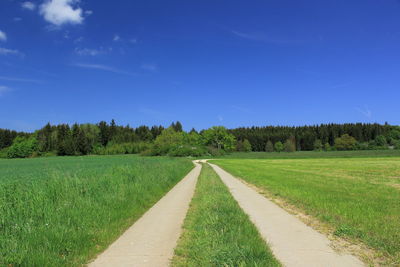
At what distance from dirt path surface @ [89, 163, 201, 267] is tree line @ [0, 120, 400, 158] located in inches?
3664

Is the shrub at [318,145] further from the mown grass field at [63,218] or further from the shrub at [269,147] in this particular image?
the mown grass field at [63,218]

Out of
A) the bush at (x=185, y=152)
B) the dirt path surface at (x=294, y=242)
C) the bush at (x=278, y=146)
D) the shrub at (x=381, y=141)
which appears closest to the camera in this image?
the dirt path surface at (x=294, y=242)

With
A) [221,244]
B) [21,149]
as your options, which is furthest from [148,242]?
[21,149]

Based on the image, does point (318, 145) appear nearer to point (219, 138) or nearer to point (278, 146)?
point (278, 146)

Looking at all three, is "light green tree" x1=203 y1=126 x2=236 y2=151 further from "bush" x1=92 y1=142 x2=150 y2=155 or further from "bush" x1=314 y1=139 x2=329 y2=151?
"bush" x1=314 y1=139 x2=329 y2=151

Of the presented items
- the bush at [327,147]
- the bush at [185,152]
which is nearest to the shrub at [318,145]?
the bush at [327,147]

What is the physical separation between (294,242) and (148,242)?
359cm

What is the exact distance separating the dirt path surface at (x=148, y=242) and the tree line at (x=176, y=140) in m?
A: 93.1

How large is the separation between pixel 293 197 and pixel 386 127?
576 ft

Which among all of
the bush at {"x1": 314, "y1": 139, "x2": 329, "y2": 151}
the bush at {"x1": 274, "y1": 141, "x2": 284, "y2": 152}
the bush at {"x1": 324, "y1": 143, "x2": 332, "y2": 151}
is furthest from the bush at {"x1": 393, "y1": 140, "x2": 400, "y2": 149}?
the bush at {"x1": 274, "y1": 141, "x2": 284, "y2": 152}

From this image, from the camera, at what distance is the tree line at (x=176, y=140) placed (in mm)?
113375

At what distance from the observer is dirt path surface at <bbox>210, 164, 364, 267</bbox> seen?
18.2ft

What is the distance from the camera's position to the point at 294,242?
22.4ft

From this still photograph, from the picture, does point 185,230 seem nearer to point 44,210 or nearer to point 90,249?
point 90,249
